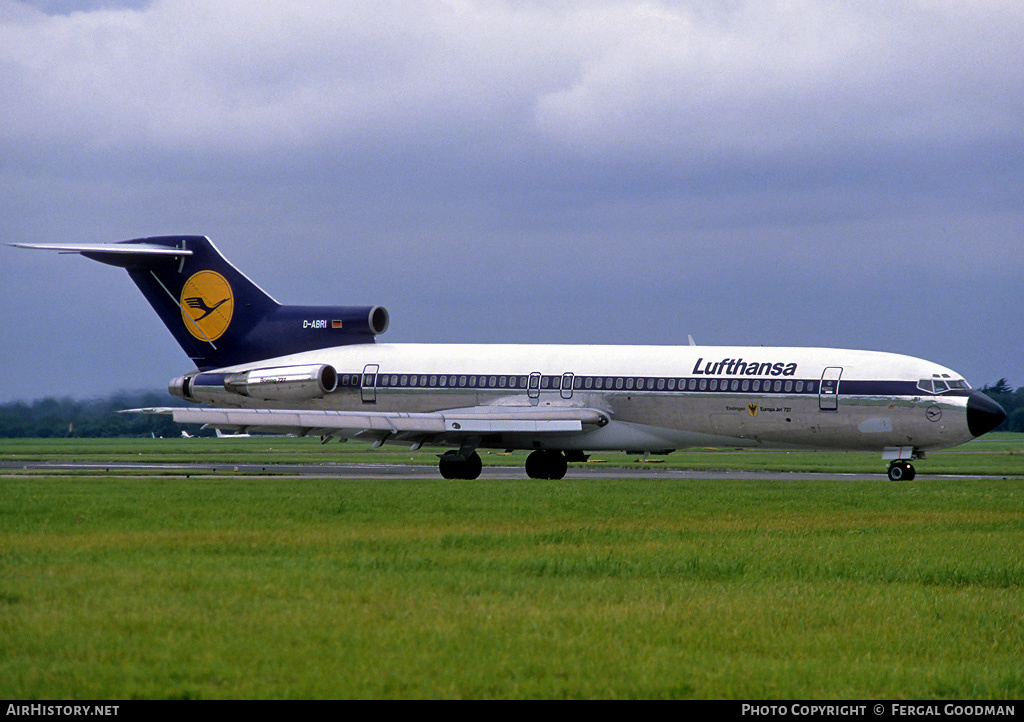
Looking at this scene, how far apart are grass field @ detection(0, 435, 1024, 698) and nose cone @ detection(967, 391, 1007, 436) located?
1080 cm

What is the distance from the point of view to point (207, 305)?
45.5 metres

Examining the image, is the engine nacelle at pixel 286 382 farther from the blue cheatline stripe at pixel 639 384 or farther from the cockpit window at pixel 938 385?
the cockpit window at pixel 938 385

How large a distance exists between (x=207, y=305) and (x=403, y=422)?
35.0 ft

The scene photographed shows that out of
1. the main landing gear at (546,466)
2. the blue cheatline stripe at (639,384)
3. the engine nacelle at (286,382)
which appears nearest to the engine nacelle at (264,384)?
the engine nacelle at (286,382)

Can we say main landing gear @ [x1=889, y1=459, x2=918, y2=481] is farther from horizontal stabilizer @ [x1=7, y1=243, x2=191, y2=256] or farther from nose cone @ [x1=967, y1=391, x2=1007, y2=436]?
horizontal stabilizer @ [x1=7, y1=243, x2=191, y2=256]

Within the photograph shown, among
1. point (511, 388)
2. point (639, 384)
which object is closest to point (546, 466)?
point (511, 388)

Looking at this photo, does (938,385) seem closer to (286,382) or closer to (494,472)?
(494,472)

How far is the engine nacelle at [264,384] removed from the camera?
4234cm

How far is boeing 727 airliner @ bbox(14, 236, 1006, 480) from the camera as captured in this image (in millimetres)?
36938

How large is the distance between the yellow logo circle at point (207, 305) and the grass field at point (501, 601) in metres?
20.7

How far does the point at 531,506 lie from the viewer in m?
25.7

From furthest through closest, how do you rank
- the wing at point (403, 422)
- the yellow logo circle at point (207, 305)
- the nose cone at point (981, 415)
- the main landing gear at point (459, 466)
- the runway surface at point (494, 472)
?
the yellow logo circle at point (207, 305), the runway surface at point (494, 472), the main landing gear at point (459, 466), the wing at point (403, 422), the nose cone at point (981, 415)

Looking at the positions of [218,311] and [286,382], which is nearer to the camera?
A: [286,382]
